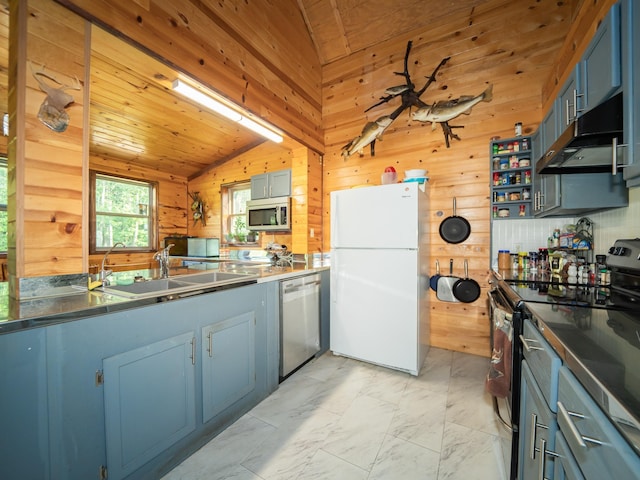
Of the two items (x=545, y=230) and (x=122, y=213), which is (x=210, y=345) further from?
(x=122, y=213)

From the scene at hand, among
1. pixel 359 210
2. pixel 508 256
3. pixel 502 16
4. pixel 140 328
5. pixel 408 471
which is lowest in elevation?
pixel 408 471

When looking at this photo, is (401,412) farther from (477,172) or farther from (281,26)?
(281,26)

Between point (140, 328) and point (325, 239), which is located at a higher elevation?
point (325, 239)

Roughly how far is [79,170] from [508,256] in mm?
3274

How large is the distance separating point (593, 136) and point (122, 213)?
5.39 metres

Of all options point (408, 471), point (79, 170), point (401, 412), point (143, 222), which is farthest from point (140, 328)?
point (143, 222)

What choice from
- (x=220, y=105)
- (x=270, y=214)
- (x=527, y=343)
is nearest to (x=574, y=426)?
(x=527, y=343)

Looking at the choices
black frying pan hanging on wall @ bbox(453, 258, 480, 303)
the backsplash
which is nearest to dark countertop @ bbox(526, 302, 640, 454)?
the backsplash

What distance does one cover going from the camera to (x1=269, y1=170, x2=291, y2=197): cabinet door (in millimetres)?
3514

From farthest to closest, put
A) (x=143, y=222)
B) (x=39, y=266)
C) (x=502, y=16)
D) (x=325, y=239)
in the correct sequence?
1. (x=143, y=222)
2. (x=325, y=239)
3. (x=502, y=16)
4. (x=39, y=266)

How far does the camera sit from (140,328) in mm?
1241

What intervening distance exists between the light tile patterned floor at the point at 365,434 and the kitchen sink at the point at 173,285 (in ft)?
3.14

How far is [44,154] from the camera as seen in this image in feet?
4.01

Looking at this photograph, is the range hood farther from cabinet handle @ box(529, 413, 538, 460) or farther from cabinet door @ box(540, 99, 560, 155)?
cabinet handle @ box(529, 413, 538, 460)
